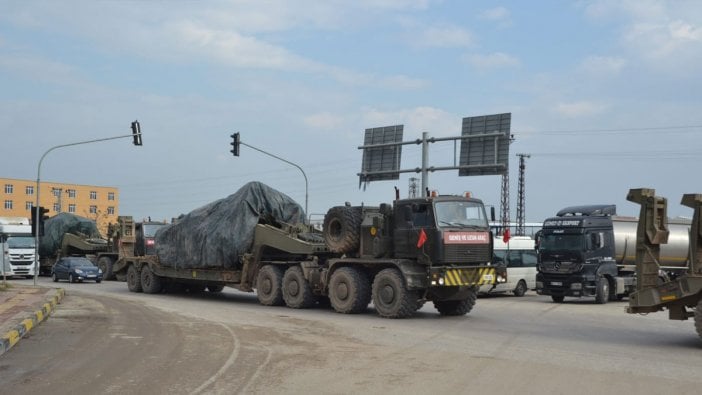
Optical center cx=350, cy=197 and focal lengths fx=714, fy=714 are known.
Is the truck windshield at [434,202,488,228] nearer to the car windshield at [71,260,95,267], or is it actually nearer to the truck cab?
the truck cab

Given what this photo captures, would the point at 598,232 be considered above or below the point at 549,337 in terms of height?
above

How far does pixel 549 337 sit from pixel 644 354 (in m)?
2.41

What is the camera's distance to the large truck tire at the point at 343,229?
18.7 metres

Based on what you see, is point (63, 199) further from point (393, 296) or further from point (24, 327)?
point (24, 327)

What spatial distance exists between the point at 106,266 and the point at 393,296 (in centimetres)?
2523

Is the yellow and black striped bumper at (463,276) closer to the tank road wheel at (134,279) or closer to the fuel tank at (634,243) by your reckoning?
the fuel tank at (634,243)

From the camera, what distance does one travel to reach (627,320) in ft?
59.4

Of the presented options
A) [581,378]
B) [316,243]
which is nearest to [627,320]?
[316,243]

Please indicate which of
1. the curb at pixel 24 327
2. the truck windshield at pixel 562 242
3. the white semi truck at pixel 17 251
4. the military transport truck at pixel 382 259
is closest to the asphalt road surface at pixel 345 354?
the curb at pixel 24 327

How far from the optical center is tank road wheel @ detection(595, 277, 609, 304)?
24.4 metres

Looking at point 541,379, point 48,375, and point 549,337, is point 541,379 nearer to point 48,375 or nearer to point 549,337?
point 549,337

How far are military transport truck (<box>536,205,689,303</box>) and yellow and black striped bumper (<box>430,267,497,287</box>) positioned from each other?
8.01m

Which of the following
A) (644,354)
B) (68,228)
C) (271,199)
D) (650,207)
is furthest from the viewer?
(68,228)

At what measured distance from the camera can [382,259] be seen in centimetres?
1786
